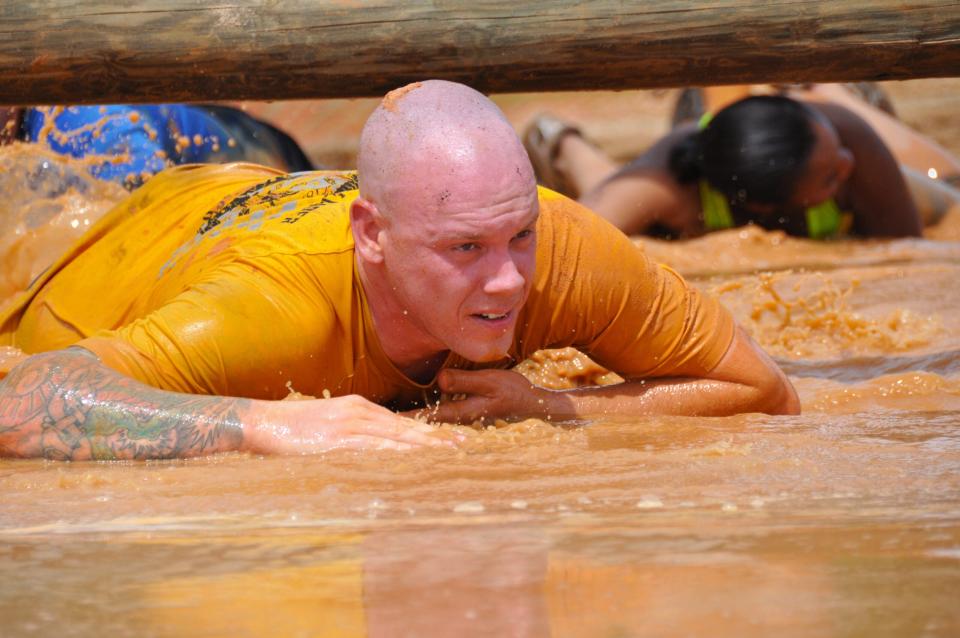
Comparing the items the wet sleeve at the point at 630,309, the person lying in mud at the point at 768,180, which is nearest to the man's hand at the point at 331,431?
the wet sleeve at the point at 630,309

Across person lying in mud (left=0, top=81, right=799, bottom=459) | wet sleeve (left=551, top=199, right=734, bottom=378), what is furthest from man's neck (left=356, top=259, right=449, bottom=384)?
wet sleeve (left=551, top=199, right=734, bottom=378)

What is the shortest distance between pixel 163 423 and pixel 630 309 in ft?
4.07

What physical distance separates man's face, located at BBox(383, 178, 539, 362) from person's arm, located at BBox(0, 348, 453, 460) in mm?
287

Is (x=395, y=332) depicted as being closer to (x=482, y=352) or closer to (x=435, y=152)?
(x=482, y=352)

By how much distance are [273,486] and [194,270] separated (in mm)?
1026

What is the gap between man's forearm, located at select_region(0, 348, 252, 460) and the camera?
3.17m

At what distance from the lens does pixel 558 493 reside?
266 cm

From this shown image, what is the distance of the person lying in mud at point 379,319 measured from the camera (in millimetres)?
3201

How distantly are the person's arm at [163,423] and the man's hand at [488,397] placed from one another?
36cm

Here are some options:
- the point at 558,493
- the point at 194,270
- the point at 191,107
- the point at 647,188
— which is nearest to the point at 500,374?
the point at 194,270

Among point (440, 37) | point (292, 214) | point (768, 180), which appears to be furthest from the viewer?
point (768, 180)

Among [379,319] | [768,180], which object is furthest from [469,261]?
[768,180]

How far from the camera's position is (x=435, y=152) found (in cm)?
327

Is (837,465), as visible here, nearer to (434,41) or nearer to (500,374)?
(500,374)
